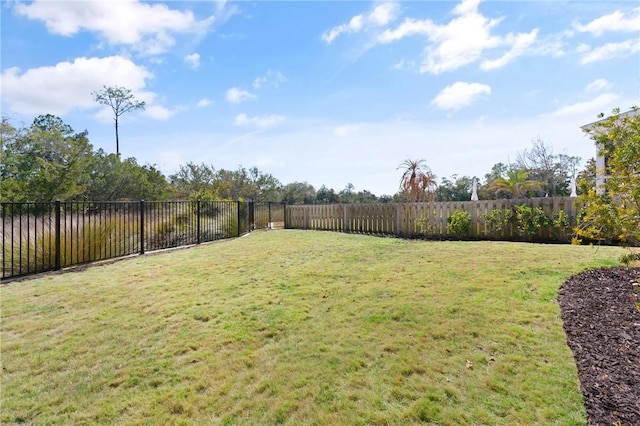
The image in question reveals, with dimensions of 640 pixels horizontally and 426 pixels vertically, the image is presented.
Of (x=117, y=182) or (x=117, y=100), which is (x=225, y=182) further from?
(x=117, y=100)

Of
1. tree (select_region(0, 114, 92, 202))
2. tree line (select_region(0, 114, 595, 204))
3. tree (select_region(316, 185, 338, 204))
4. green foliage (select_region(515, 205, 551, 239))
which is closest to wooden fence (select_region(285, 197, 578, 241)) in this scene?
green foliage (select_region(515, 205, 551, 239))

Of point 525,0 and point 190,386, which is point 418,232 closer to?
point 525,0

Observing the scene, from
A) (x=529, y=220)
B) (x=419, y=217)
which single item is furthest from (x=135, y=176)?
(x=529, y=220)

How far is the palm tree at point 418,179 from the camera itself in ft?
45.0

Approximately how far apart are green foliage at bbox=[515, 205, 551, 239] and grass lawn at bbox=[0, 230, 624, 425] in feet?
11.8

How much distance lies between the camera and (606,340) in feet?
8.90

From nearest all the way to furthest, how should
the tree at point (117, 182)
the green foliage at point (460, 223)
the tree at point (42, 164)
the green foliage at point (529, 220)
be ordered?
the green foliage at point (529, 220) → the green foliage at point (460, 223) → the tree at point (42, 164) → the tree at point (117, 182)

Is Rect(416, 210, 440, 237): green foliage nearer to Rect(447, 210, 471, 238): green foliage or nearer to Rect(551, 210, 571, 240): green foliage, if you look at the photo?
Rect(447, 210, 471, 238): green foliage

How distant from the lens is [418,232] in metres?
10.8

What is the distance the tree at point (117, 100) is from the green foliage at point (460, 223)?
87.2 ft

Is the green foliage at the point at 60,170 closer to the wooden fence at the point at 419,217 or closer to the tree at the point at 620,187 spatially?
the wooden fence at the point at 419,217

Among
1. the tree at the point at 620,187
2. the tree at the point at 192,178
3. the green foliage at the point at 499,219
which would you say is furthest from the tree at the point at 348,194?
the tree at the point at 620,187

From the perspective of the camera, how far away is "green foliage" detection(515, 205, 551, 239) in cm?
843

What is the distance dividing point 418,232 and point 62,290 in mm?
9285
